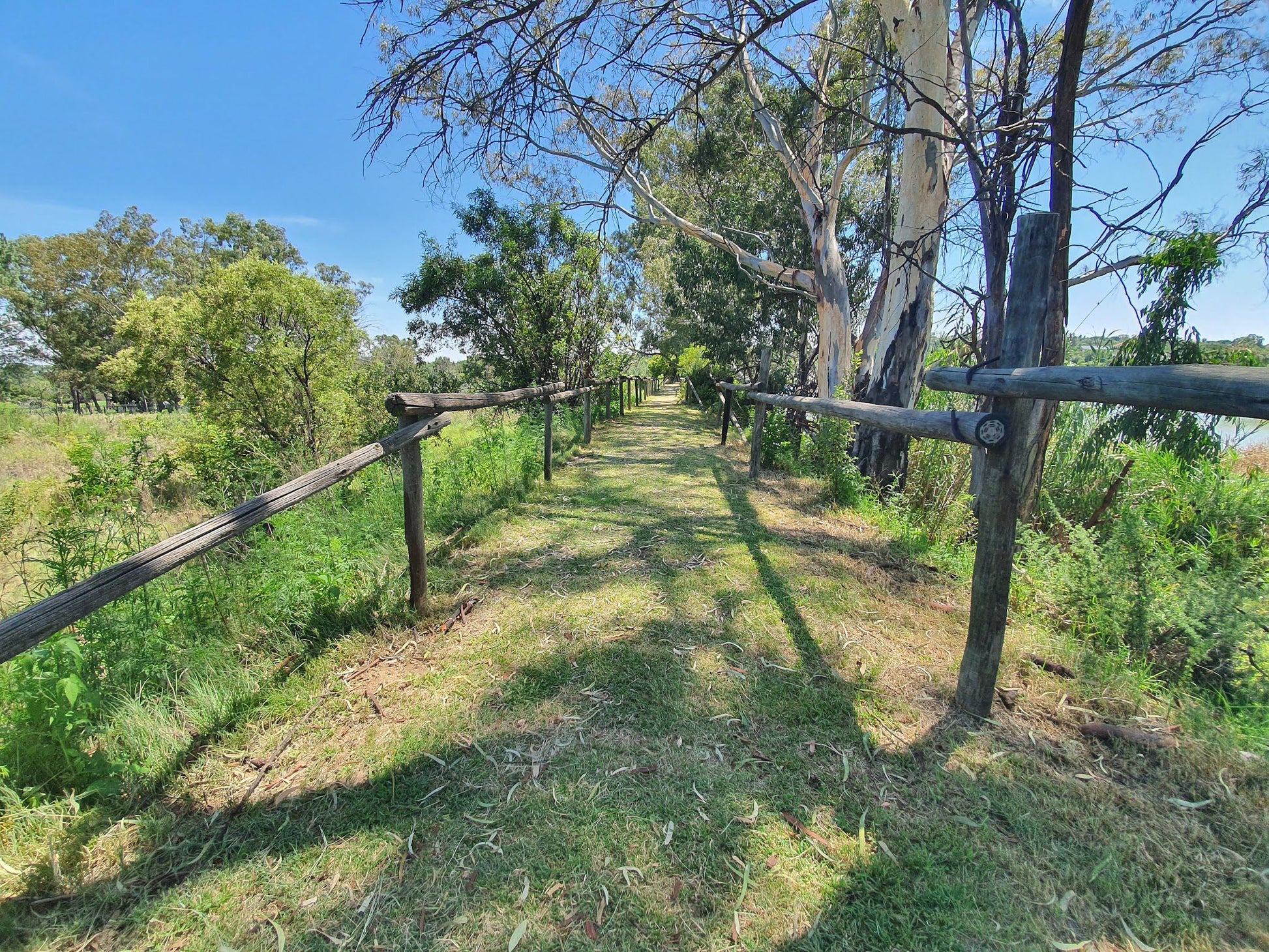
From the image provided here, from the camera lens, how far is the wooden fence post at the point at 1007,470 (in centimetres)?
190

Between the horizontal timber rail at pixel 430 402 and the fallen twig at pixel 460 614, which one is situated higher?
the horizontal timber rail at pixel 430 402

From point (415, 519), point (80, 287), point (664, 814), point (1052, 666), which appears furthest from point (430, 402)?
point (80, 287)

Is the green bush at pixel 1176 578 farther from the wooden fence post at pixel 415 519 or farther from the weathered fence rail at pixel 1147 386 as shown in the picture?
the wooden fence post at pixel 415 519

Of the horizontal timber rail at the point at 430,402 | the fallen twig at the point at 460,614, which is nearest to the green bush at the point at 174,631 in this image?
the fallen twig at the point at 460,614

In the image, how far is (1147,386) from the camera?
140cm

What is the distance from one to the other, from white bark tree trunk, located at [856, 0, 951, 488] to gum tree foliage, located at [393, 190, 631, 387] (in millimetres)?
7007

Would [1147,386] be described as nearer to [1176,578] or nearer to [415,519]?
[1176,578]

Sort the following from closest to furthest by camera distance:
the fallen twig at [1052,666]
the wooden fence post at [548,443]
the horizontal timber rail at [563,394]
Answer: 1. the fallen twig at [1052,666]
2. the wooden fence post at [548,443]
3. the horizontal timber rail at [563,394]

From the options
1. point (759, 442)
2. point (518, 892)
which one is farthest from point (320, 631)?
point (759, 442)

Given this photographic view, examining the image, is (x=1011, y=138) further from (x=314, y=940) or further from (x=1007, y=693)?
(x=314, y=940)

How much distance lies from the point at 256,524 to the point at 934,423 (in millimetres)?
3092

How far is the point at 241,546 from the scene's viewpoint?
370 cm

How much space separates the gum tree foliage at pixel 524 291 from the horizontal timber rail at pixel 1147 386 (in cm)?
1030

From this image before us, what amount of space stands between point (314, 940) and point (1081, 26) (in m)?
6.11
